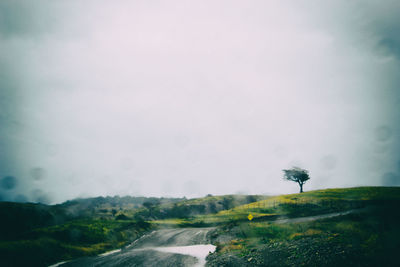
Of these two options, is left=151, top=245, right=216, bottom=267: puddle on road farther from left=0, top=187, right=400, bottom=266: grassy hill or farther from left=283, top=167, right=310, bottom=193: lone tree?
left=283, top=167, right=310, bottom=193: lone tree

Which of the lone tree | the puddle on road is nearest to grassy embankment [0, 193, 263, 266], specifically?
the puddle on road

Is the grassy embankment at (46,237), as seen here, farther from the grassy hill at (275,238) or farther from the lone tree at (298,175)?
the lone tree at (298,175)

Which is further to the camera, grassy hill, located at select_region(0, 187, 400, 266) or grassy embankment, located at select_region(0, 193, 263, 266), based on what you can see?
grassy embankment, located at select_region(0, 193, 263, 266)

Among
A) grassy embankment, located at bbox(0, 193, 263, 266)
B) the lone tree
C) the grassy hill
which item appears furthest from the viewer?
the lone tree

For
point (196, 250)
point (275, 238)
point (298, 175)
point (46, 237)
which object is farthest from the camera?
point (298, 175)

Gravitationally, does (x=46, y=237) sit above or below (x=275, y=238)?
below

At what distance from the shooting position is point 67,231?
45375mm

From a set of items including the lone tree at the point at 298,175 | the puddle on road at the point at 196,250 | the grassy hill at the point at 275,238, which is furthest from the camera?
the lone tree at the point at 298,175

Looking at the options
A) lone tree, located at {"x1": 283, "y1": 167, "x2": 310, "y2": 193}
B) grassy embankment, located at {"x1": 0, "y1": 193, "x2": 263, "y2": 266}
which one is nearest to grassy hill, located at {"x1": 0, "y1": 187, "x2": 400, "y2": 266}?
grassy embankment, located at {"x1": 0, "y1": 193, "x2": 263, "y2": 266}

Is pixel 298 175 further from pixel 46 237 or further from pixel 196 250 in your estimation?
pixel 46 237

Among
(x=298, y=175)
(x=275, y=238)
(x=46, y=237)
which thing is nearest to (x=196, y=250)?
(x=275, y=238)

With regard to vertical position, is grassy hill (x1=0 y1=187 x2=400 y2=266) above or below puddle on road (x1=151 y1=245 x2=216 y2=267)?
above

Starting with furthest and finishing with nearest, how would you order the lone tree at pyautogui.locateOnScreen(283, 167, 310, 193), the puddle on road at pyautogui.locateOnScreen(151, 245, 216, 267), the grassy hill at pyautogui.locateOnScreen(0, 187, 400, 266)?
the lone tree at pyautogui.locateOnScreen(283, 167, 310, 193) < the puddle on road at pyautogui.locateOnScreen(151, 245, 216, 267) < the grassy hill at pyautogui.locateOnScreen(0, 187, 400, 266)

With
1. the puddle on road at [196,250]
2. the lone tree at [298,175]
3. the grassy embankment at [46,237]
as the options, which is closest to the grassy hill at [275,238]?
the grassy embankment at [46,237]
